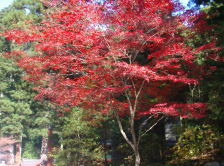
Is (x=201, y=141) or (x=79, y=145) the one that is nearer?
(x=201, y=141)

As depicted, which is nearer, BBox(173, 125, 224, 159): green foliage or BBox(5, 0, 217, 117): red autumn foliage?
BBox(5, 0, 217, 117): red autumn foliage

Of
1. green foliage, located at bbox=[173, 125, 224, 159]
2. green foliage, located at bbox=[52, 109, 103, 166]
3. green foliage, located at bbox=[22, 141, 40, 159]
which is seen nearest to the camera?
green foliage, located at bbox=[173, 125, 224, 159]

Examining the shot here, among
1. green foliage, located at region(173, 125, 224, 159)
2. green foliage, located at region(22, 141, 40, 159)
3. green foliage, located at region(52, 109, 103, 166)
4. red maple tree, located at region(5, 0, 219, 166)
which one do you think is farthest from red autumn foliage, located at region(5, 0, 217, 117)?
green foliage, located at region(22, 141, 40, 159)

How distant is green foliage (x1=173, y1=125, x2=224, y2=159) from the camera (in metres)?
6.61

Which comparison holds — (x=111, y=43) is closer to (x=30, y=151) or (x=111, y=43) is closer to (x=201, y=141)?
(x=201, y=141)

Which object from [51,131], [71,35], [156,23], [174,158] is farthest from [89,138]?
[51,131]

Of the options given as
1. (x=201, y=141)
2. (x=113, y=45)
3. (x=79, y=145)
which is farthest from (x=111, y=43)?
(x=79, y=145)

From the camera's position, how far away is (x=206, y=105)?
20.3ft

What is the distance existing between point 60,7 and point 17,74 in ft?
42.2

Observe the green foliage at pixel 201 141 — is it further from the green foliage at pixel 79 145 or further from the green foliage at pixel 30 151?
the green foliage at pixel 30 151

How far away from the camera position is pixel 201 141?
676 cm

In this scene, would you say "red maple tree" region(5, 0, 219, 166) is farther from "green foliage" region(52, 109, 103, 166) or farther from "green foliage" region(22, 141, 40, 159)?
"green foliage" region(22, 141, 40, 159)

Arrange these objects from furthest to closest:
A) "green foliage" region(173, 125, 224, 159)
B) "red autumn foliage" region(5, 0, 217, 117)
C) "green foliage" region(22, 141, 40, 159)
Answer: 1. "green foliage" region(22, 141, 40, 159)
2. "green foliage" region(173, 125, 224, 159)
3. "red autumn foliage" region(5, 0, 217, 117)

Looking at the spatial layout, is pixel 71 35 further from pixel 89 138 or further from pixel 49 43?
pixel 89 138
